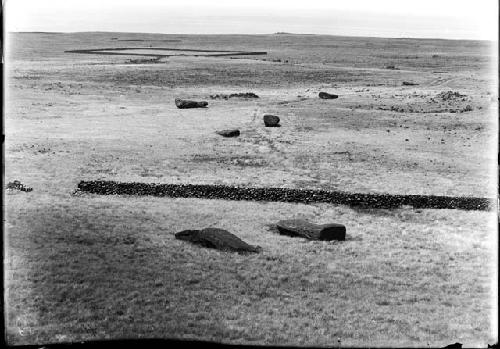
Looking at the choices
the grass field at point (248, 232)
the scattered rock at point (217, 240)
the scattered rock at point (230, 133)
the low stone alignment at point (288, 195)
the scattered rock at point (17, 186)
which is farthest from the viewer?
the scattered rock at point (230, 133)

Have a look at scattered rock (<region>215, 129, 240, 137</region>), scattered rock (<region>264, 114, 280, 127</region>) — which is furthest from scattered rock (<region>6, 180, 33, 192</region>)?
scattered rock (<region>264, 114, 280, 127</region>)

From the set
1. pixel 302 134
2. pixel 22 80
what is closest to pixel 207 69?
pixel 22 80

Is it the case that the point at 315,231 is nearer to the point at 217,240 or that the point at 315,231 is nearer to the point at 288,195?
the point at 217,240

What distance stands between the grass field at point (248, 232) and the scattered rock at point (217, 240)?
0.50m

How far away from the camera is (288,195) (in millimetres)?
28453

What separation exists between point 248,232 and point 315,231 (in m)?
2.60

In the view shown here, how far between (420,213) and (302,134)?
68.5ft

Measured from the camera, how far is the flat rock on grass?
864 inches

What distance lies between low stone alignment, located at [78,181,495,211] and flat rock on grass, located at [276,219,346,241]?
5.21 meters

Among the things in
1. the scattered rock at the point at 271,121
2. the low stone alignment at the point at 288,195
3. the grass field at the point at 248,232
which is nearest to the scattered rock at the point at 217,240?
the grass field at the point at 248,232

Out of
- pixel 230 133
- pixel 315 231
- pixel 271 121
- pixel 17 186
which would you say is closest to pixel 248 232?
pixel 315 231

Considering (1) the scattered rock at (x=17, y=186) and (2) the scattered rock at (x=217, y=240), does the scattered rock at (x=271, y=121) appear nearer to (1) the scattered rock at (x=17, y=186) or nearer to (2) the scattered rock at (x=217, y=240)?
(1) the scattered rock at (x=17, y=186)

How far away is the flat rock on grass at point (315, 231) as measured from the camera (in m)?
22.0

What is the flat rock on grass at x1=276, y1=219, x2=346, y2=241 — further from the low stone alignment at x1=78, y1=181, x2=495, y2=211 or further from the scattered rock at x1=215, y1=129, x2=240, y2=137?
the scattered rock at x1=215, y1=129, x2=240, y2=137
